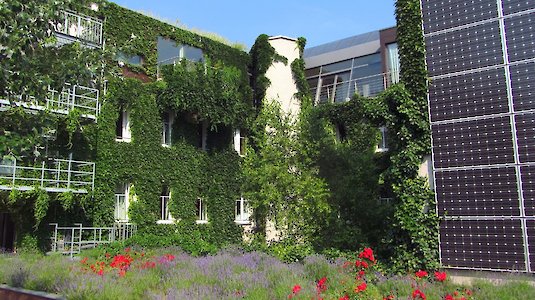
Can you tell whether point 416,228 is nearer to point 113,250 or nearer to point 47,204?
point 113,250

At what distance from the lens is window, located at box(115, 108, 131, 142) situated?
22.1 meters

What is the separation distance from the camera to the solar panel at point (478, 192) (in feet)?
39.1

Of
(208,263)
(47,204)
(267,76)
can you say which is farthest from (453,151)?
(267,76)

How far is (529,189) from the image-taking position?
11641 mm

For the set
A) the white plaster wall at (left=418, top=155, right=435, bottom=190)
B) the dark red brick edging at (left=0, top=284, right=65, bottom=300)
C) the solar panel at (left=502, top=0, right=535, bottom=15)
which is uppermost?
the solar panel at (left=502, top=0, right=535, bottom=15)

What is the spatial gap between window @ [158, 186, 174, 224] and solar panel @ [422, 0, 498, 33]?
14.4 meters

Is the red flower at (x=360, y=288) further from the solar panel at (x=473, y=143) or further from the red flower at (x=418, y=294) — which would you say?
the solar panel at (x=473, y=143)

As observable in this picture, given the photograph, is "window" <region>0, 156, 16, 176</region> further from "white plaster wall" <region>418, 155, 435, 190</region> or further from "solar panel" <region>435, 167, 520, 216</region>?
"solar panel" <region>435, 167, 520, 216</region>

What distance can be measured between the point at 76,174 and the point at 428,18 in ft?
47.8

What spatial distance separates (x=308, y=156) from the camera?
20.9m

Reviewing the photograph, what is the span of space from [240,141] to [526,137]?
55.8 feet

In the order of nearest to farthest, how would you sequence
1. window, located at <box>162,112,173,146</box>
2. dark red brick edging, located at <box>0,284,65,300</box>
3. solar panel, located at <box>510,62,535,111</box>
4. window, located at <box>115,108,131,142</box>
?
dark red brick edging, located at <box>0,284,65,300</box>
solar panel, located at <box>510,62,535,111</box>
window, located at <box>115,108,131,142</box>
window, located at <box>162,112,173,146</box>

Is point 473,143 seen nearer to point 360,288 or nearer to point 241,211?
point 360,288

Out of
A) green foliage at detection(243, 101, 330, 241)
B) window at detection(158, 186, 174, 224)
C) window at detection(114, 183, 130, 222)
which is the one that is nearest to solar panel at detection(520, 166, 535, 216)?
green foliage at detection(243, 101, 330, 241)
